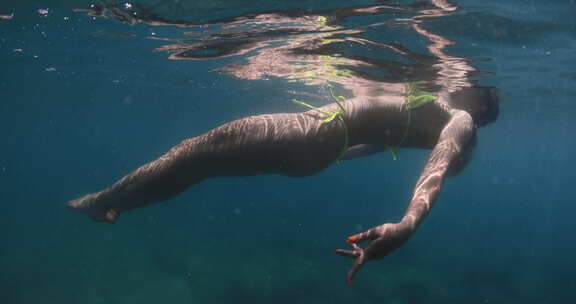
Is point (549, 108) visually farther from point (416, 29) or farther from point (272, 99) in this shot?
point (416, 29)

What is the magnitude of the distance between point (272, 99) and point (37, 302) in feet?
64.3

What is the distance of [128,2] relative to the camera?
9664 millimetres

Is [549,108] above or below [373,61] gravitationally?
below

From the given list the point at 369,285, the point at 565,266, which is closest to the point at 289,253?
the point at 369,285

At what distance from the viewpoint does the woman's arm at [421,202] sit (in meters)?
2.24

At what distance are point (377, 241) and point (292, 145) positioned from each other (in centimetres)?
179

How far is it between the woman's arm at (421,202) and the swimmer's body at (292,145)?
14mm

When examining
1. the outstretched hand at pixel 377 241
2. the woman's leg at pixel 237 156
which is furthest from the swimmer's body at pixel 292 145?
the outstretched hand at pixel 377 241

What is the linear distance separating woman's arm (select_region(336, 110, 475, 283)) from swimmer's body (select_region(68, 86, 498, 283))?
1 centimetres

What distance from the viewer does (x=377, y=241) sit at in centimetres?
226

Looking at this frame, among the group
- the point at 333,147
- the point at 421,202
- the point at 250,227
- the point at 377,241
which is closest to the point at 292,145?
the point at 333,147

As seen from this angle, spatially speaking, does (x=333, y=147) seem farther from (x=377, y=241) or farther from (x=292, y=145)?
(x=377, y=241)

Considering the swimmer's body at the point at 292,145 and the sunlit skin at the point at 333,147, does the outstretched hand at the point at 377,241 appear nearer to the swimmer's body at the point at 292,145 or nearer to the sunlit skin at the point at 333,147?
the sunlit skin at the point at 333,147

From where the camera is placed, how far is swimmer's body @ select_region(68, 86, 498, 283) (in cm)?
378
